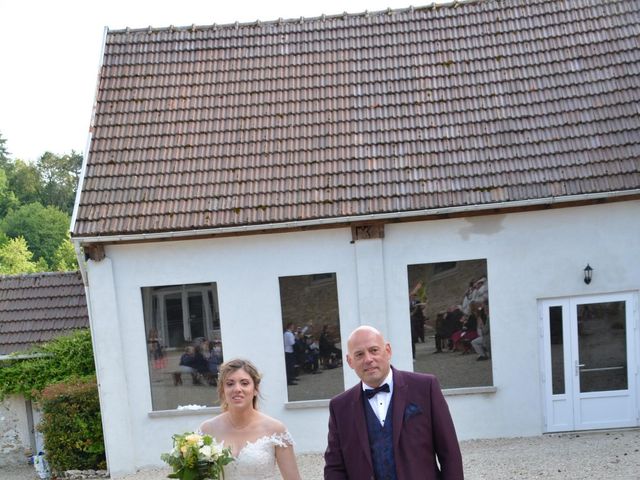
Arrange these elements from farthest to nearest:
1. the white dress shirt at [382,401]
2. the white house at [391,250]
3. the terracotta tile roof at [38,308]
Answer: the terracotta tile roof at [38,308]
the white house at [391,250]
the white dress shirt at [382,401]

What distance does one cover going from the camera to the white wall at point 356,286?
1041cm

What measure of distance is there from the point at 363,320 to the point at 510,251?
2463 mm

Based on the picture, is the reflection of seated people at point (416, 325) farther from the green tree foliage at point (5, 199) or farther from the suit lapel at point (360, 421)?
the green tree foliage at point (5, 199)

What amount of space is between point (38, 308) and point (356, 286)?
6898 mm

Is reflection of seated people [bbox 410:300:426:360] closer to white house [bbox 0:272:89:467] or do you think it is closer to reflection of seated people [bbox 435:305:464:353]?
reflection of seated people [bbox 435:305:464:353]

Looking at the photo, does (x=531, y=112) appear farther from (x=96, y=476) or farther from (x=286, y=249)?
(x=96, y=476)

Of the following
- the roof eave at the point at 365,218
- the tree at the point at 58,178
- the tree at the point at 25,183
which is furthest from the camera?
the tree at the point at 58,178

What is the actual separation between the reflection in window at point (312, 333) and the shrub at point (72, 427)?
11.0 feet

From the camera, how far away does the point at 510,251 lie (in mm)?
10484

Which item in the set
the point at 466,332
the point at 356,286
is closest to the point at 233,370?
the point at 356,286

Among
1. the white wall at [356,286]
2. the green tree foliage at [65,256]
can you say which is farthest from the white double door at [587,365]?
the green tree foliage at [65,256]

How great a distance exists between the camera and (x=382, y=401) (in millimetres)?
4500

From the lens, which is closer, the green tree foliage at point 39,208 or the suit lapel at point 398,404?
the suit lapel at point 398,404

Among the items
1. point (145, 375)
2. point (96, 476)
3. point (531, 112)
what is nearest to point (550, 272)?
point (531, 112)
